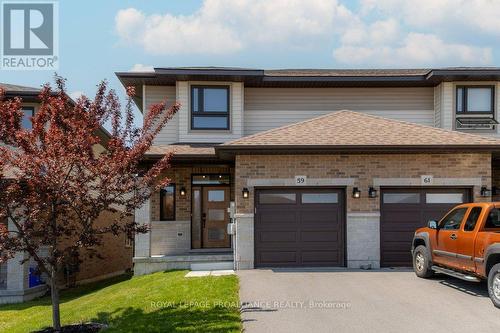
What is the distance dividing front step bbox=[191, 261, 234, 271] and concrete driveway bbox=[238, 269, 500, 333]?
1289 mm

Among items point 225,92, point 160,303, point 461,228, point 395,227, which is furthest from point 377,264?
point 225,92

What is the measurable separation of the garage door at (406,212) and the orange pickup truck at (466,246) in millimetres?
1705

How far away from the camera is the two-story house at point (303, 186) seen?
12.8 meters

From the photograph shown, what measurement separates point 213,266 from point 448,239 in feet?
21.4

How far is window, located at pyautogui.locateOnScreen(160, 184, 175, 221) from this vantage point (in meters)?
15.7

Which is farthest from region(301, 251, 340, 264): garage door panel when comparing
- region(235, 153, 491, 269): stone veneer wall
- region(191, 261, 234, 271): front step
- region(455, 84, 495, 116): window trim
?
region(455, 84, 495, 116): window trim

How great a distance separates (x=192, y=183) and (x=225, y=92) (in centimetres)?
350

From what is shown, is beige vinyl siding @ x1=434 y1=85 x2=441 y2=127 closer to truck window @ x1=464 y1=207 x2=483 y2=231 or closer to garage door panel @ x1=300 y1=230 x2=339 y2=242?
garage door panel @ x1=300 y1=230 x2=339 y2=242

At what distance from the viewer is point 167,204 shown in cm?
1577

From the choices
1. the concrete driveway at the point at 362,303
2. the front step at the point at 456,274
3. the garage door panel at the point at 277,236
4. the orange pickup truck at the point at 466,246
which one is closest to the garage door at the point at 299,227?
the garage door panel at the point at 277,236

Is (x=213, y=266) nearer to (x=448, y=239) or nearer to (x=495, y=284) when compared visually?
(x=448, y=239)

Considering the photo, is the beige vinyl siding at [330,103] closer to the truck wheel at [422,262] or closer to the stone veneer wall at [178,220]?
the stone veneer wall at [178,220]

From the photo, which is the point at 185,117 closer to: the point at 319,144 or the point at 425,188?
the point at 319,144

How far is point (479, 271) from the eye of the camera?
28.7 feet
